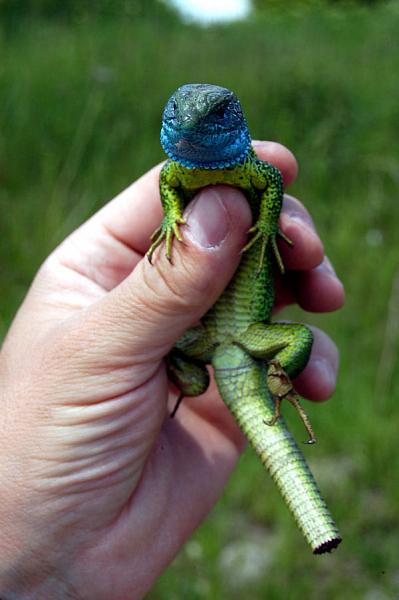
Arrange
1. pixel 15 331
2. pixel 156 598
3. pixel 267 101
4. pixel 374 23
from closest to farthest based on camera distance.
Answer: pixel 15 331
pixel 156 598
pixel 267 101
pixel 374 23

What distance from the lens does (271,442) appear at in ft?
6.60

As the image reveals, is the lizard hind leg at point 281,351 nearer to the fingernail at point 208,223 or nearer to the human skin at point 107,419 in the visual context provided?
the human skin at point 107,419

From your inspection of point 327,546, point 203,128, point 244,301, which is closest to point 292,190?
point 244,301

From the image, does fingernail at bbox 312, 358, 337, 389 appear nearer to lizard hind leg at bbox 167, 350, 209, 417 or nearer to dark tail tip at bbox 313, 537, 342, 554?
lizard hind leg at bbox 167, 350, 209, 417

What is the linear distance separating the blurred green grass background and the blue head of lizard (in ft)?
6.39

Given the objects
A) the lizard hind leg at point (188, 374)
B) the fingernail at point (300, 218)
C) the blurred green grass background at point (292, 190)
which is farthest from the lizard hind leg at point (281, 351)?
the blurred green grass background at point (292, 190)

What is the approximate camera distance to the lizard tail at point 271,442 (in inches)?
70.6

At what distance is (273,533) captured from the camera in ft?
10.8

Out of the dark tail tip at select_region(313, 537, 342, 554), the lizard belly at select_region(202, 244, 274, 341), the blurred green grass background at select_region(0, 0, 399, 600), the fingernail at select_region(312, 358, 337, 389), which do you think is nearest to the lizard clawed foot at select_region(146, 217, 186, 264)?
the lizard belly at select_region(202, 244, 274, 341)

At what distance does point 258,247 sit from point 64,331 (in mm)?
652

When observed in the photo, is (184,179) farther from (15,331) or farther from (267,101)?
(267,101)

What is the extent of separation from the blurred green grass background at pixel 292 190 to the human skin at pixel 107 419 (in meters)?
0.75

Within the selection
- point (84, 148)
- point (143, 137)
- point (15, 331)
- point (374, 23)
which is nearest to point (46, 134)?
point (84, 148)

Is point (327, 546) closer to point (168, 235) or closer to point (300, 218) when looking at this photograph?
point (168, 235)
